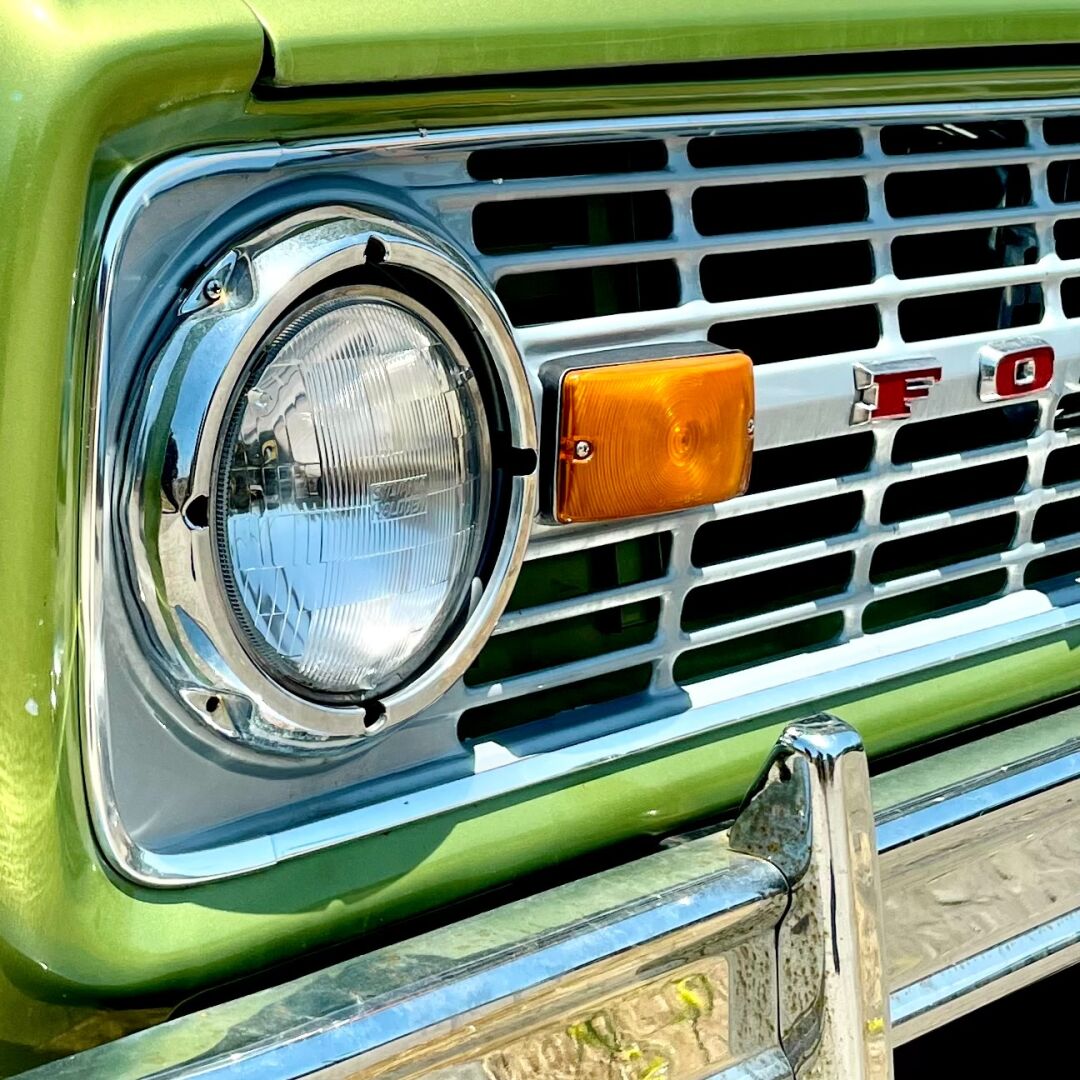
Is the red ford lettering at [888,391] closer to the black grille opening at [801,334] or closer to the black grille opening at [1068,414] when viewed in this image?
the black grille opening at [801,334]

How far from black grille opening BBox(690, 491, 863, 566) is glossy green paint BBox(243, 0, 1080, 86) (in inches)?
16.3

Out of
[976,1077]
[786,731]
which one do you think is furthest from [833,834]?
[976,1077]

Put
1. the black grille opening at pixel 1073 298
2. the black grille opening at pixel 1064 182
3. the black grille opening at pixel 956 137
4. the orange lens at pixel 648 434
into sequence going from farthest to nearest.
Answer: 1. the black grille opening at pixel 1073 298
2. the black grille opening at pixel 1064 182
3. the black grille opening at pixel 956 137
4. the orange lens at pixel 648 434

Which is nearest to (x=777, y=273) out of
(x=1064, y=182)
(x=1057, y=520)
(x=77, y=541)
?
(x=1064, y=182)

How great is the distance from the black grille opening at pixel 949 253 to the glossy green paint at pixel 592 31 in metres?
0.26

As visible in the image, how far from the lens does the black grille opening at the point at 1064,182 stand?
158 cm

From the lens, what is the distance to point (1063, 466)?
5.41ft

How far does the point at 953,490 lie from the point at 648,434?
0.56 meters

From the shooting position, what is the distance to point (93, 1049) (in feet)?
3.06

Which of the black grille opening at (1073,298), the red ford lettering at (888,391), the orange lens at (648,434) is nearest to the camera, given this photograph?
the orange lens at (648,434)

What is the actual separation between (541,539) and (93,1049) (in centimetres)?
47

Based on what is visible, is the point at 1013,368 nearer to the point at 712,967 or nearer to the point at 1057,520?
the point at 1057,520

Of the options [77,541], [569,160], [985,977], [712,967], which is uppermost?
[569,160]

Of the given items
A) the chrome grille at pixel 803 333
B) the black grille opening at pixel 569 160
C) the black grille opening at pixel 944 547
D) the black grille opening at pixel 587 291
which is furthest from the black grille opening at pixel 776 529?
the black grille opening at pixel 569 160
